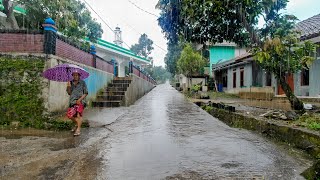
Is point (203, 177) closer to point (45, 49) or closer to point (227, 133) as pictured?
point (227, 133)

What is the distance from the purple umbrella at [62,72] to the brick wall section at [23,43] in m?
1.16

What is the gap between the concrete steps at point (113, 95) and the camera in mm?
12922

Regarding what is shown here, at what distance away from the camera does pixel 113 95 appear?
14.0m

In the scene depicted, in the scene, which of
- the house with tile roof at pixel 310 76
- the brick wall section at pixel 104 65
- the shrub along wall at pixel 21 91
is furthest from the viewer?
the brick wall section at pixel 104 65

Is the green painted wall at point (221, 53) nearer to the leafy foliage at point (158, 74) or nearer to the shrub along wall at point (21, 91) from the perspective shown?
the shrub along wall at point (21, 91)

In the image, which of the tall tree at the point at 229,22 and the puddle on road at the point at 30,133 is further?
the tall tree at the point at 229,22

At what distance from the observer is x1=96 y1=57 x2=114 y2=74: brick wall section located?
1428cm

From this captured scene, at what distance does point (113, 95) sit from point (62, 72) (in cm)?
693

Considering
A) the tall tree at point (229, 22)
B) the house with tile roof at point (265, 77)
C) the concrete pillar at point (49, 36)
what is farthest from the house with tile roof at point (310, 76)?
the concrete pillar at point (49, 36)

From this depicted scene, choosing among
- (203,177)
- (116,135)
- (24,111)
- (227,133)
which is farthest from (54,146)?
(227,133)

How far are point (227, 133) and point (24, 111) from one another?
5.30 metres

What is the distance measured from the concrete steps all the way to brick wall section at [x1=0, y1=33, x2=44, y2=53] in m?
5.21

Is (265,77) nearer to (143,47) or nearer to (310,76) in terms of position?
(310,76)

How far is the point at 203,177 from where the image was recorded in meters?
3.69
